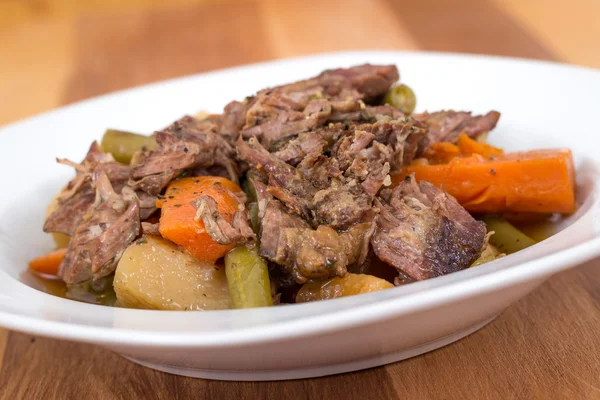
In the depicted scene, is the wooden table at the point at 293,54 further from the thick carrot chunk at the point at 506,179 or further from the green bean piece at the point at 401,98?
the green bean piece at the point at 401,98

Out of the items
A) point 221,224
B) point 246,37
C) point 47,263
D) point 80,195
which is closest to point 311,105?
point 221,224

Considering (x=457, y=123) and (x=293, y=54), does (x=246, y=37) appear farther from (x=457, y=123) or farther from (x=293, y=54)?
(x=457, y=123)

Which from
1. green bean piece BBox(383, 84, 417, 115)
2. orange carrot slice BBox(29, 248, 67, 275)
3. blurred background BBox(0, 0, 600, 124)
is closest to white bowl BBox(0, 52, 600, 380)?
orange carrot slice BBox(29, 248, 67, 275)

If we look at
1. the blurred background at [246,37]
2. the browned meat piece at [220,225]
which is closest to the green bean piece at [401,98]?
the browned meat piece at [220,225]

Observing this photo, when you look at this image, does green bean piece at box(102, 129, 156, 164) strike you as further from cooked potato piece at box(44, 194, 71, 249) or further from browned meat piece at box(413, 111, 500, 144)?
browned meat piece at box(413, 111, 500, 144)

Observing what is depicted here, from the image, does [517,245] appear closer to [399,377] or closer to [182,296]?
[399,377]

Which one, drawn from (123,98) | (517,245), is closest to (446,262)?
(517,245)
